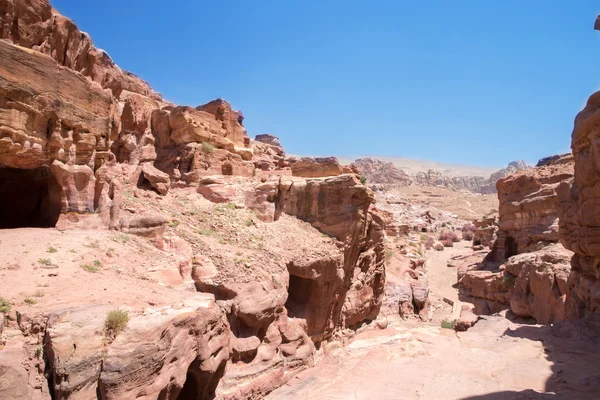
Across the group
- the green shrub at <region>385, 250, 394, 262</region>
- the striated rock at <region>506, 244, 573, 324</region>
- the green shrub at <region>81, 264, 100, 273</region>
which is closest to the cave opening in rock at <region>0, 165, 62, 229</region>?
the green shrub at <region>81, 264, 100, 273</region>

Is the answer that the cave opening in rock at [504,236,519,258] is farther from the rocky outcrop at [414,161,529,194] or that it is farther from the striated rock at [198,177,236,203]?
the rocky outcrop at [414,161,529,194]

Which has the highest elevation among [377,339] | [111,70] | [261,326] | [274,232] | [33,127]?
[111,70]

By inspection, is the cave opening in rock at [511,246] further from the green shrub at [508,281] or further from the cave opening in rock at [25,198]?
the cave opening in rock at [25,198]

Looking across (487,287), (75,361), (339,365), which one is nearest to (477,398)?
(339,365)

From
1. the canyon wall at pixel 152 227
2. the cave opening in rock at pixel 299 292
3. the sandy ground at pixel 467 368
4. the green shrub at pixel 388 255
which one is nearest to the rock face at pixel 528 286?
the sandy ground at pixel 467 368

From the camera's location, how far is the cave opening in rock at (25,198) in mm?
9844

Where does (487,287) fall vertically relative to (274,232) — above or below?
below

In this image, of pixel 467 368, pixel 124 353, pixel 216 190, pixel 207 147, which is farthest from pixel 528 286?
pixel 124 353

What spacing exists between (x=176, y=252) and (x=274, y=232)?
4154mm

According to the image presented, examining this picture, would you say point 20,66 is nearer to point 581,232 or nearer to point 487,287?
point 581,232

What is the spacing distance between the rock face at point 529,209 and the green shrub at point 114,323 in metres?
23.2

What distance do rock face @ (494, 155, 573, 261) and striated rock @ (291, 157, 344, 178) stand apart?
549 inches

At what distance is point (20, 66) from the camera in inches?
307

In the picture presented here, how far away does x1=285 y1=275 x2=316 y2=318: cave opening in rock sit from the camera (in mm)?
12641
